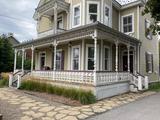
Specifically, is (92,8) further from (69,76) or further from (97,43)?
(69,76)

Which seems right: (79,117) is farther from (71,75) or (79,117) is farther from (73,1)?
(73,1)

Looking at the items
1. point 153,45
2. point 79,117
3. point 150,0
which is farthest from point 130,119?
point 153,45

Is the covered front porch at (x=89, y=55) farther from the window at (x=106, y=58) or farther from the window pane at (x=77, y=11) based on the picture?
the window pane at (x=77, y=11)

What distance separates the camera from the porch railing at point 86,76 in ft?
37.9

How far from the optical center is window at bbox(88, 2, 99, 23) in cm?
1571

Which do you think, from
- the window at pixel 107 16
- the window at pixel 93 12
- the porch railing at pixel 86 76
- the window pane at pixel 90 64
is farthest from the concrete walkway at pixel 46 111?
the window at pixel 107 16

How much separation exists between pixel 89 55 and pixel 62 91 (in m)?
3.98

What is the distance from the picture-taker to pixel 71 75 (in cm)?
1289

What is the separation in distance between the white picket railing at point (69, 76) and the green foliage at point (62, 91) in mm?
792

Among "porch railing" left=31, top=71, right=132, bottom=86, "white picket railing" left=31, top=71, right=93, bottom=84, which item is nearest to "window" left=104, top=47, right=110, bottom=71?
"porch railing" left=31, top=71, right=132, bottom=86

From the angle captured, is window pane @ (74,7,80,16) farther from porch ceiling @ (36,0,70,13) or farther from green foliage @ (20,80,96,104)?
green foliage @ (20,80,96,104)

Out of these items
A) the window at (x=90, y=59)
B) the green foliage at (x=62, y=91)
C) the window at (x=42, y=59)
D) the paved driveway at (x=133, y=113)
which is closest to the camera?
the paved driveway at (x=133, y=113)

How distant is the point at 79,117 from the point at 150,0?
10.6m

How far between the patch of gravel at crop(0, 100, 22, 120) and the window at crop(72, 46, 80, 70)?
673cm
